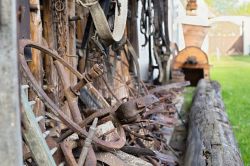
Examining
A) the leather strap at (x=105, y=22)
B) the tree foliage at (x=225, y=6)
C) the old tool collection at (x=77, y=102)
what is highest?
the tree foliage at (x=225, y=6)

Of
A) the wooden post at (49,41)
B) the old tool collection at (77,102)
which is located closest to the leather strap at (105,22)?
the old tool collection at (77,102)

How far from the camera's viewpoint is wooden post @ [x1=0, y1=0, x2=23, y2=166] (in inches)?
37.6

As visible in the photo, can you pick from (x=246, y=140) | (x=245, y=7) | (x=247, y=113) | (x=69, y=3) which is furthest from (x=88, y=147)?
(x=245, y=7)

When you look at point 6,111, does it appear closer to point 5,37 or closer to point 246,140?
point 5,37

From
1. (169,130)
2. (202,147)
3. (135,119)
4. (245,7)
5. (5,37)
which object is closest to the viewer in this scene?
(5,37)

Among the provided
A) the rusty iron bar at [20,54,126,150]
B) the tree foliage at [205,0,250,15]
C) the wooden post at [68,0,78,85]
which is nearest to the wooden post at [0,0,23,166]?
the rusty iron bar at [20,54,126,150]

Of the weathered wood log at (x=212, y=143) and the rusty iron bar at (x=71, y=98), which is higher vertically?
the rusty iron bar at (x=71, y=98)

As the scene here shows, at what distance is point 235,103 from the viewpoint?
8.60 meters

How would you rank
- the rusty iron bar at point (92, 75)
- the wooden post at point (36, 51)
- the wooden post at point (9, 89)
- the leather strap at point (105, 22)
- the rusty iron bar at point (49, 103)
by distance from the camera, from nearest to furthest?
the wooden post at point (9, 89) → the rusty iron bar at point (49, 103) → the rusty iron bar at point (92, 75) → the leather strap at point (105, 22) → the wooden post at point (36, 51)

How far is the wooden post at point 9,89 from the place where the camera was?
95 centimetres

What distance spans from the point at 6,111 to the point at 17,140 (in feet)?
0.22

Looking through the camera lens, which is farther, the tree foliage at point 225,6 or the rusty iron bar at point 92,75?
the tree foliage at point 225,6

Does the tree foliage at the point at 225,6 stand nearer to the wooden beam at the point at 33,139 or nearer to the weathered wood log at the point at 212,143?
the weathered wood log at the point at 212,143

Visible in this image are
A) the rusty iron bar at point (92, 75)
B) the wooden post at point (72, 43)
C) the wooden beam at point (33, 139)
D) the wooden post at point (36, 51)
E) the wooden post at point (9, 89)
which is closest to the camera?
the wooden post at point (9, 89)
